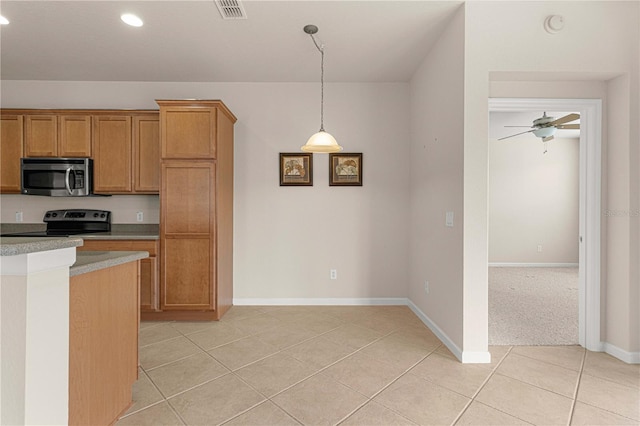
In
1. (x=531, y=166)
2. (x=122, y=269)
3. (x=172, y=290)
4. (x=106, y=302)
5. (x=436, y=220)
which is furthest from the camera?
(x=531, y=166)

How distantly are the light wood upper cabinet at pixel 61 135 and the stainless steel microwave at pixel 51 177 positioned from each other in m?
0.11

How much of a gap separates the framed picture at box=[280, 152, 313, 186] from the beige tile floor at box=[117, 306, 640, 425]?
1.81 meters

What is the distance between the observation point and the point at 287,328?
309cm

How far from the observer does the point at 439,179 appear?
288 cm

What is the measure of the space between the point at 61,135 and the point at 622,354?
603cm

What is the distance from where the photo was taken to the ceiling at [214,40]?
2490 mm

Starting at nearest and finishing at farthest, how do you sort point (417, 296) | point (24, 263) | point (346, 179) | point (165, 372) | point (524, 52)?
point (24, 263)
point (165, 372)
point (524, 52)
point (417, 296)
point (346, 179)

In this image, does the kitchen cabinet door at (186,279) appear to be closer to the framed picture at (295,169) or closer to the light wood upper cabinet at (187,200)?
the light wood upper cabinet at (187,200)

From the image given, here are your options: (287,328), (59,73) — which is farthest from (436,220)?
(59,73)

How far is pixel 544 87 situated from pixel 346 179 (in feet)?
7.16

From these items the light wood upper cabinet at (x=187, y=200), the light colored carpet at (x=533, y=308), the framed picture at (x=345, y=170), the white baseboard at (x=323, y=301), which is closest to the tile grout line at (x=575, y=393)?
the light colored carpet at (x=533, y=308)

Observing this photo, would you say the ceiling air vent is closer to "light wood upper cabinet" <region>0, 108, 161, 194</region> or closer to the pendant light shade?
the pendant light shade

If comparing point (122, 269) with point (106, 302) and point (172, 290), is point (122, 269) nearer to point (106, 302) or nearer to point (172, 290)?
point (106, 302)

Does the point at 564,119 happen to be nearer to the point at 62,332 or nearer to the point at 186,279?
the point at 186,279
